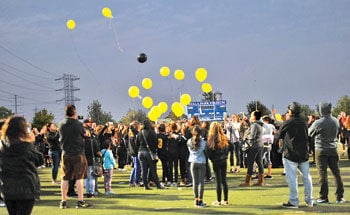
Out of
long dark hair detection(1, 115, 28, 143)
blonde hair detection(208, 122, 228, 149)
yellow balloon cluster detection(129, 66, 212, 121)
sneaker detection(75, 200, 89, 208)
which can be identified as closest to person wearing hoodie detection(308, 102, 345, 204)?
blonde hair detection(208, 122, 228, 149)

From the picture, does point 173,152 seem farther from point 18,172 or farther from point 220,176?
point 18,172

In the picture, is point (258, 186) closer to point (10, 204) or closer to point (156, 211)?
point (156, 211)

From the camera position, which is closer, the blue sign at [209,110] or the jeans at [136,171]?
the jeans at [136,171]

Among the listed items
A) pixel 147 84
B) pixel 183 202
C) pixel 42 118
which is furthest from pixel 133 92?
pixel 42 118

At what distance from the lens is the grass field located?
10.4 meters

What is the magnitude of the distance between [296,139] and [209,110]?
27.2 m

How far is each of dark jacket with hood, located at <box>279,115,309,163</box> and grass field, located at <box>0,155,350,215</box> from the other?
A: 1101mm

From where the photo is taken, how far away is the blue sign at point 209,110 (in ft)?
123

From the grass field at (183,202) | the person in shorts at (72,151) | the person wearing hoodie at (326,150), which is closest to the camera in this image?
the grass field at (183,202)

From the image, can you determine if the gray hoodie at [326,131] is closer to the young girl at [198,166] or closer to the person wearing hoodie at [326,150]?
the person wearing hoodie at [326,150]

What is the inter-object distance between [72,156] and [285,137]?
4.78 meters

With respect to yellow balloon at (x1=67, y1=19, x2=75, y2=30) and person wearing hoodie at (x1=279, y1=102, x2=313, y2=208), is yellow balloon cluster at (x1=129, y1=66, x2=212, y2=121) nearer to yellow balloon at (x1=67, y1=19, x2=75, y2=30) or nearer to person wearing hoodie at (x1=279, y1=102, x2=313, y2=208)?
yellow balloon at (x1=67, y1=19, x2=75, y2=30)

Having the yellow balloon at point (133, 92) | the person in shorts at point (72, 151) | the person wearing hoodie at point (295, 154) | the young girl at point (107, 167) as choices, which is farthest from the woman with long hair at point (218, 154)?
the yellow balloon at point (133, 92)

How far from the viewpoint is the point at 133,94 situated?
2036 centimetres
